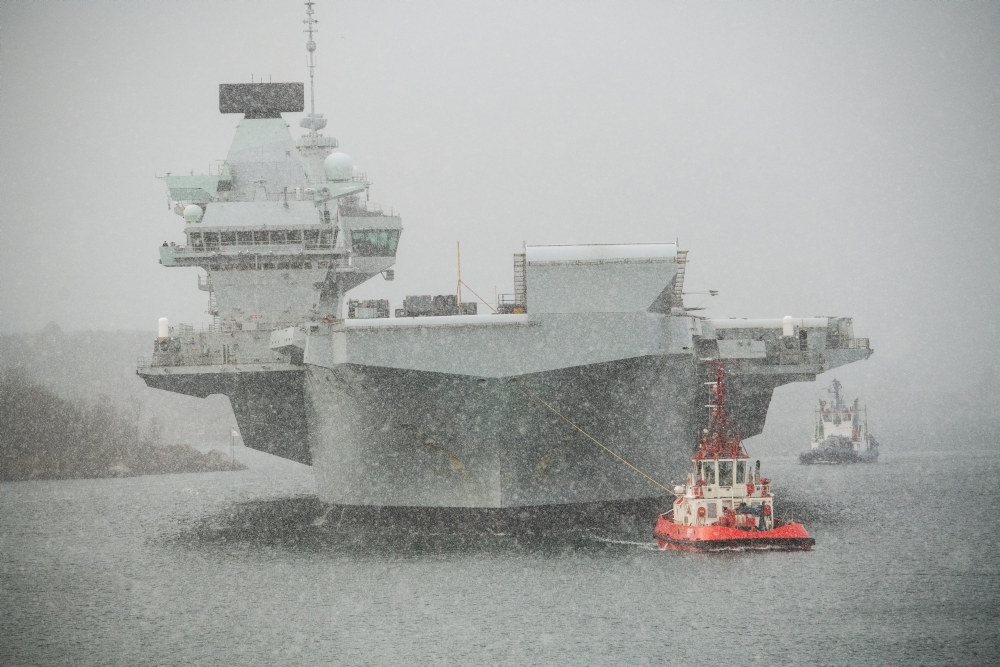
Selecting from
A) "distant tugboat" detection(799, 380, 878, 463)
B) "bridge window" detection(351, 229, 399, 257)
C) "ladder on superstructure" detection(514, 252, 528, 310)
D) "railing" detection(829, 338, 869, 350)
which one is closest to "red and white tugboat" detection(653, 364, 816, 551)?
"ladder on superstructure" detection(514, 252, 528, 310)

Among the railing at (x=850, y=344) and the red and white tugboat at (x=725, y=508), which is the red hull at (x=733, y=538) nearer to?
the red and white tugboat at (x=725, y=508)

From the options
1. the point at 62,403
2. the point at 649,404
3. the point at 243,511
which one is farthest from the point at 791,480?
the point at 62,403

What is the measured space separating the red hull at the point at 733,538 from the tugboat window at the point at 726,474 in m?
0.86

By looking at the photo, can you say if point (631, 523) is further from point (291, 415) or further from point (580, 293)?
point (291, 415)

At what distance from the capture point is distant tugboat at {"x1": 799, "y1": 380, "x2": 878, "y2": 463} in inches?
2869

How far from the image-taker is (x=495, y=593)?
18.9 meters

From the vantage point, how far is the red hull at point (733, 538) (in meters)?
22.0

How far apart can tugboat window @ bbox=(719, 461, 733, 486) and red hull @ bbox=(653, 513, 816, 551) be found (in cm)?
86

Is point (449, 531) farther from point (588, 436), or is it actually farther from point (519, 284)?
point (519, 284)

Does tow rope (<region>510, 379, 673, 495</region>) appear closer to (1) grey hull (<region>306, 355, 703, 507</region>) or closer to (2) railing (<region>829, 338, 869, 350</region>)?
(1) grey hull (<region>306, 355, 703, 507</region>)

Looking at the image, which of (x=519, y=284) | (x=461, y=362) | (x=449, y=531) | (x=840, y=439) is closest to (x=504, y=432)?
(x=461, y=362)

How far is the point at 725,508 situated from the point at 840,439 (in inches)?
2125

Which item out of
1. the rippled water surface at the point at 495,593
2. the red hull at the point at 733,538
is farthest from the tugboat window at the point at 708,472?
the rippled water surface at the point at 495,593

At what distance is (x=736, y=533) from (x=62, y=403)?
194 feet
